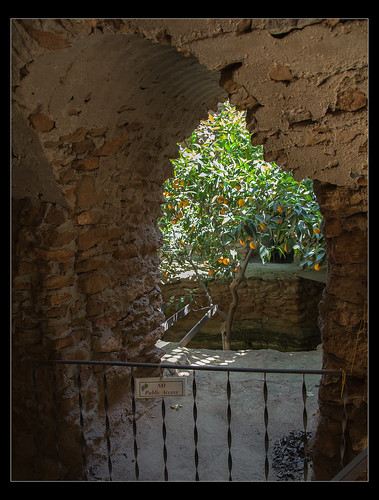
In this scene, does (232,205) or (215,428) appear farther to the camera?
(232,205)

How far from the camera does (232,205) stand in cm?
489

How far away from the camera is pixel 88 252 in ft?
9.67

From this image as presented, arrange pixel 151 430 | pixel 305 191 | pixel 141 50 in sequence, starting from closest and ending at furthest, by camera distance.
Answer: pixel 141 50, pixel 151 430, pixel 305 191

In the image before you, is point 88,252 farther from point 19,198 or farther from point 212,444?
point 212,444

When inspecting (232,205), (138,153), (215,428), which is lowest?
(215,428)

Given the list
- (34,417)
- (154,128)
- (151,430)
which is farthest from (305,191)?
(34,417)

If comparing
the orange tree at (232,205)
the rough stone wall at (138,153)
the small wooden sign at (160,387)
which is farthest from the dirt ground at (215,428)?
the orange tree at (232,205)

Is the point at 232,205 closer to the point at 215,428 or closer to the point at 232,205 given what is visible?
the point at 232,205

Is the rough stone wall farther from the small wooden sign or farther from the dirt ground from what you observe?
the small wooden sign

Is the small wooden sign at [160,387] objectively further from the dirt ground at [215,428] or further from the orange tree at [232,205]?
the orange tree at [232,205]

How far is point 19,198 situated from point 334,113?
6.54 feet

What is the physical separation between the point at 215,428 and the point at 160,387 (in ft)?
3.56

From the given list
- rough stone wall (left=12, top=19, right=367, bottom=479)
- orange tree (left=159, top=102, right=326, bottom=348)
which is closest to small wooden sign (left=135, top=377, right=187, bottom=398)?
rough stone wall (left=12, top=19, right=367, bottom=479)

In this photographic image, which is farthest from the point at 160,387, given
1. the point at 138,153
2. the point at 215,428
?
the point at 138,153
